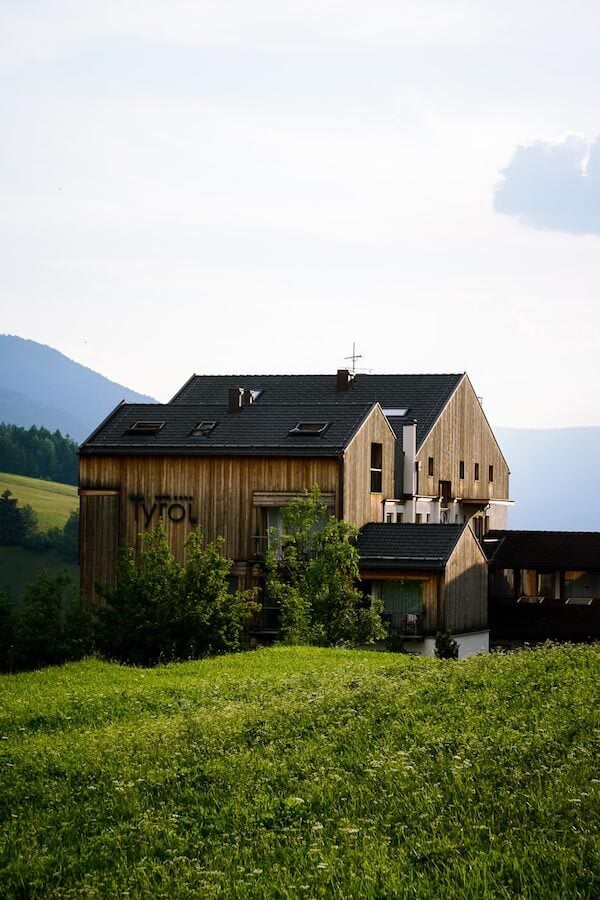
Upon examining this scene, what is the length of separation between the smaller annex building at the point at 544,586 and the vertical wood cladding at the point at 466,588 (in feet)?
8.73

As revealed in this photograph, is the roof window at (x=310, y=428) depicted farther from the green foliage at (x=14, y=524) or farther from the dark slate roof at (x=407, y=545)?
the green foliage at (x=14, y=524)

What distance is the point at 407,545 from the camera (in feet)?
127

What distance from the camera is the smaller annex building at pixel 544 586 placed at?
43.0m

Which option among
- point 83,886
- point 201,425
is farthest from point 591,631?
point 83,886

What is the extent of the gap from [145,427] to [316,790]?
103 ft

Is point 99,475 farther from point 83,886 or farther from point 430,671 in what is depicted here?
point 83,886

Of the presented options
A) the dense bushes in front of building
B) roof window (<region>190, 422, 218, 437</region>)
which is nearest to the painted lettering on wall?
roof window (<region>190, 422, 218, 437</region>)

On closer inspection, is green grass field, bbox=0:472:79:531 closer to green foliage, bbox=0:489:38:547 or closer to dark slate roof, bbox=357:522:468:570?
green foliage, bbox=0:489:38:547

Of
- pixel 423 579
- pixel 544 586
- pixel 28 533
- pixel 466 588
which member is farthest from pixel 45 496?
pixel 423 579

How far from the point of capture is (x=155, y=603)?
29.5m

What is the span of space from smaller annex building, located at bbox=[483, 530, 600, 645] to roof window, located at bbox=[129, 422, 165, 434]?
12888 mm

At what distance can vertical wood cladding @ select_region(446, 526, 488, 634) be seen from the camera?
3809cm

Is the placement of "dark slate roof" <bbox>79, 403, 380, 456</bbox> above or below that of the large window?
above

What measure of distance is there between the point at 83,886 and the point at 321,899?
2.02 meters
